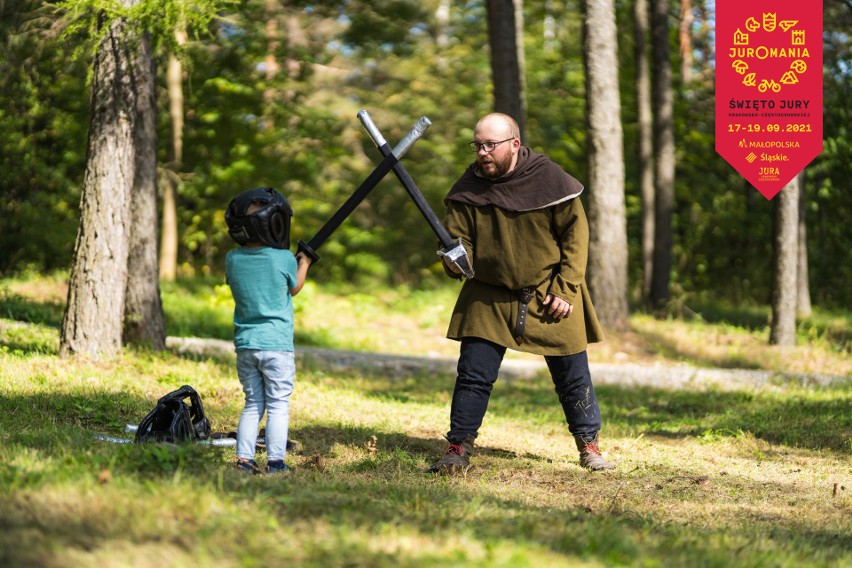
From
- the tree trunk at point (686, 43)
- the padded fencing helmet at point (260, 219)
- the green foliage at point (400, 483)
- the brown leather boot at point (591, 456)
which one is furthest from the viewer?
the tree trunk at point (686, 43)

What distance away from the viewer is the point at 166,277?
19.6 m

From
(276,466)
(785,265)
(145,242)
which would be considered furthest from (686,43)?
(276,466)

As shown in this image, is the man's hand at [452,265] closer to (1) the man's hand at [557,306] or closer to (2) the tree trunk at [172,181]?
(1) the man's hand at [557,306]

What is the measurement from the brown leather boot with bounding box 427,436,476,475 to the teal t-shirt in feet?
3.79

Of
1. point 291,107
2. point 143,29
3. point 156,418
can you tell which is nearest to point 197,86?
point 291,107

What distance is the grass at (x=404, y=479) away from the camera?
11.5 feet

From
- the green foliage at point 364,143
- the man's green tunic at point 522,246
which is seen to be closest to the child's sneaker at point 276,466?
the man's green tunic at point 522,246

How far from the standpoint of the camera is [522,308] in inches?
233

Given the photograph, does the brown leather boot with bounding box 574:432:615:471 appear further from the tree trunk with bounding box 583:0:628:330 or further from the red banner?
the tree trunk with bounding box 583:0:628:330

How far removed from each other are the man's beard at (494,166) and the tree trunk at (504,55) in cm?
843

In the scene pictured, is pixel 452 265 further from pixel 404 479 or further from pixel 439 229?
pixel 404 479

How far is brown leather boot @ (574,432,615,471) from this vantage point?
6.16m

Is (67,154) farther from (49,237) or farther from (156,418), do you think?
(156,418)

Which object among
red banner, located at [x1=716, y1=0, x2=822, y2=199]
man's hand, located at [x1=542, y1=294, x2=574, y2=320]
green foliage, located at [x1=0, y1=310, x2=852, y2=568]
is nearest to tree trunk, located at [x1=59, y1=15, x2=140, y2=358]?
green foliage, located at [x1=0, y1=310, x2=852, y2=568]
